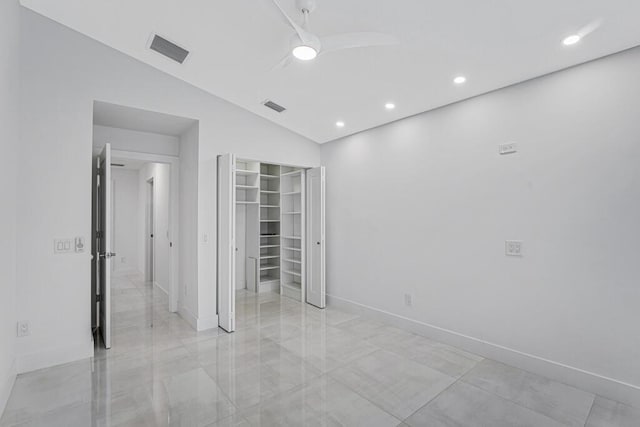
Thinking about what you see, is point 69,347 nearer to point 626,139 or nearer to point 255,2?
point 255,2

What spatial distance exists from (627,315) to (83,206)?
480 cm

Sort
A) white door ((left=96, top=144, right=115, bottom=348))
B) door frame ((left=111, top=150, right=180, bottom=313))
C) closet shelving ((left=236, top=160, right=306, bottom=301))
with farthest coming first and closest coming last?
closet shelving ((left=236, top=160, right=306, bottom=301)) → door frame ((left=111, top=150, right=180, bottom=313)) → white door ((left=96, top=144, right=115, bottom=348))

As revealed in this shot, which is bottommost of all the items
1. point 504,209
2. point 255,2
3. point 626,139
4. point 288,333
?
point 288,333

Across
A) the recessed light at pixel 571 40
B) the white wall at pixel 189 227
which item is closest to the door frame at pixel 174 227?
the white wall at pixel 189 227

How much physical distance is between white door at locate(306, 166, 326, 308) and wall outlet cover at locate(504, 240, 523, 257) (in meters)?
2.50

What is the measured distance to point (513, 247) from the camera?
2.89 meters

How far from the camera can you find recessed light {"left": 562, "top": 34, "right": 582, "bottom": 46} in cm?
220

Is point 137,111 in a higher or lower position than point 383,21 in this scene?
lower

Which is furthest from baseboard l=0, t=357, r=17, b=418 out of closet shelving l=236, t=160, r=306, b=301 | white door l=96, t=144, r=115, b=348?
closet shelving l=236, t=160, r=306, b=301

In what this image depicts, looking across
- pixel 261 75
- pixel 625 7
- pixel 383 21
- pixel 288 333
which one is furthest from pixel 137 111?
pixel 625 7

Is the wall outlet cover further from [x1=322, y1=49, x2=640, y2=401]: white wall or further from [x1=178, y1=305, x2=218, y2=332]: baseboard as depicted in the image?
[x1=178, y1=305, x2=218, y2=332]: baseboard

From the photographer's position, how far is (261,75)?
3283mm

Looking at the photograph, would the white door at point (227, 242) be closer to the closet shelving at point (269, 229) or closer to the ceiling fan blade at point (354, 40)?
the closet shelving at point (269, 229)

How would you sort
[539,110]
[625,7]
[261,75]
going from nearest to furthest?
[625,7]
[539,110]
[261,75]
